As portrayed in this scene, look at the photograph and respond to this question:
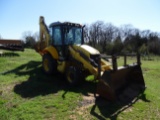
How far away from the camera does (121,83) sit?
9.24 meters

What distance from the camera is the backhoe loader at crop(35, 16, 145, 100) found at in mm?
8191

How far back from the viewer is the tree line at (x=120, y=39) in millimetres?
57028

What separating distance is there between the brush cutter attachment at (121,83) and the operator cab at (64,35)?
303 centimetres

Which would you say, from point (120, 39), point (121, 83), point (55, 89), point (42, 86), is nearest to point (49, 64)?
point (42, 86)

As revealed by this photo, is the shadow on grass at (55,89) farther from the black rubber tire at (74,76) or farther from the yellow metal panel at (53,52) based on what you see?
the yellow metal panel at (53,52)

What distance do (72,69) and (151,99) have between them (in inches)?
135

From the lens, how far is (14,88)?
30.5 ft

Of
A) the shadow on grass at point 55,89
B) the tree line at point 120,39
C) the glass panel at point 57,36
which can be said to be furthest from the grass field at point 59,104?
the tree line at point 120,39

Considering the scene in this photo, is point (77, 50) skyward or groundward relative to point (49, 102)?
skyward

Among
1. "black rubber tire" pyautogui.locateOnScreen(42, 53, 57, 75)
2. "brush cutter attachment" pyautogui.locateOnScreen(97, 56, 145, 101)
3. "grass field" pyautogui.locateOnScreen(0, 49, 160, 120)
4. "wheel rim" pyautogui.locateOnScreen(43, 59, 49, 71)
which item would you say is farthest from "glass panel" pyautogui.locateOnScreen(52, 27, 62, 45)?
"brush cutter attachment" pyautogui.locateOnScreen(97, 56, 145, 101)

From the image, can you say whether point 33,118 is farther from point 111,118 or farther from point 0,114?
point 111,118

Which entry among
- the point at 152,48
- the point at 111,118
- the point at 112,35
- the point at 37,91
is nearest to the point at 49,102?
the point at 37,91

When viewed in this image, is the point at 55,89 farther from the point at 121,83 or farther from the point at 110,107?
the point at 110,107

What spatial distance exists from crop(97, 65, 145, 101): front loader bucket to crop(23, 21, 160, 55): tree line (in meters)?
45.4
